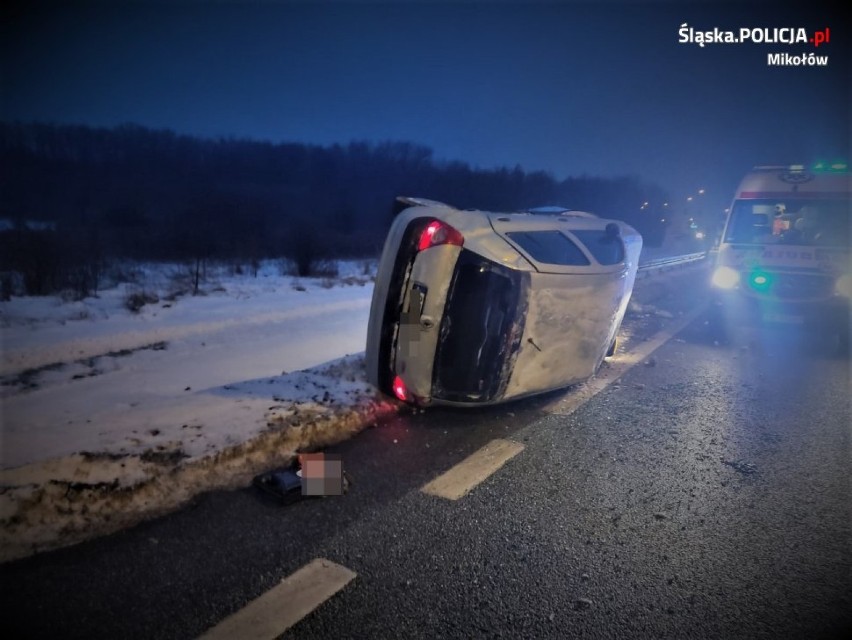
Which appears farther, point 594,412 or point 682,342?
point 682,342

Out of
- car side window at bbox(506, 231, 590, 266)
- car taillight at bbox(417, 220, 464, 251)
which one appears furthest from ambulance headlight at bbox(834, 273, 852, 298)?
car taillight at bbox(417, 220, 464, 251)

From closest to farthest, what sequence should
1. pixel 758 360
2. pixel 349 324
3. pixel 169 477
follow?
1. pixel 169 477
2. pixel 758 360
3. pixel 349 324

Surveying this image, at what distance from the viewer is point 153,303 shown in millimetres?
8023

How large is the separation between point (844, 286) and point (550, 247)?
607cm

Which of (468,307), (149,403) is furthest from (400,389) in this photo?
(149,403)

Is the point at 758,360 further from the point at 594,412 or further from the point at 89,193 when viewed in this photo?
the point at 89,193

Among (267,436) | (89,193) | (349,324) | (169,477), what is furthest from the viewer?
(89,193)

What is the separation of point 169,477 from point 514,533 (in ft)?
6.60

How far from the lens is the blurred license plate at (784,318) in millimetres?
7730

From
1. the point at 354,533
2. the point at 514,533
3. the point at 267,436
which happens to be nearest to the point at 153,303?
the point at 267,436

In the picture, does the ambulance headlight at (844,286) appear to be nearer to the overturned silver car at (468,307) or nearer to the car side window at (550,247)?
the car side window at (550,247)

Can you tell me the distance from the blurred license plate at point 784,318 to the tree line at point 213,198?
12.1 m

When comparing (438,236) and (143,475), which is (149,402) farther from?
(438,236)

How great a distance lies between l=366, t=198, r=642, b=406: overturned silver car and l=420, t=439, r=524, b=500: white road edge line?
50 centimetres
